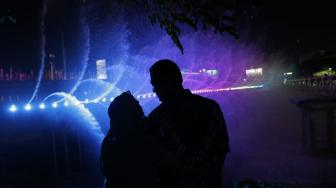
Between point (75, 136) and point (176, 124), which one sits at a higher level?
point (176, 124)

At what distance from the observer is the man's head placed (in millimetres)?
2451

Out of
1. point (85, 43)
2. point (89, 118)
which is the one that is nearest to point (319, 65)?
point (85, 43)

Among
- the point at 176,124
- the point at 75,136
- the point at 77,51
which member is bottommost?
the point at 75,136

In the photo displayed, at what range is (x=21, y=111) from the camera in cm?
819

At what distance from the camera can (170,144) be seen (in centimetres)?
245

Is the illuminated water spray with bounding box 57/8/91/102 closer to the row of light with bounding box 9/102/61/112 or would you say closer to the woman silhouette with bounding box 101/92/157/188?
the row of light with bounding box 9/102/61/112

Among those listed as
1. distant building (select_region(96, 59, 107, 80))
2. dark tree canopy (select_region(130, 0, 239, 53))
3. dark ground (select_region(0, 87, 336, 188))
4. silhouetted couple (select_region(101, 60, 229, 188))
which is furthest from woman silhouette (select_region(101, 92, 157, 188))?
distant building (select_region(96, 59, 107, 80))

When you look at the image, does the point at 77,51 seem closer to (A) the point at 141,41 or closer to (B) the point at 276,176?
(A) the point at 141,41

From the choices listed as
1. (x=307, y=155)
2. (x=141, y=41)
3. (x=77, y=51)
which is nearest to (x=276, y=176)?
(x=307, y=155)

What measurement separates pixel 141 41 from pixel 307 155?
26.5 meters

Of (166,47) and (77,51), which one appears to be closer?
(77,51)

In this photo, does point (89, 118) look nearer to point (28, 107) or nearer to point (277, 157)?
point (28, 107)

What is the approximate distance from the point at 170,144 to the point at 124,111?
44 centimetres

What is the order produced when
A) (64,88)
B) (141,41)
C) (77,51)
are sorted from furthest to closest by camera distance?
(141,41)
(77,51)
(64,88)
